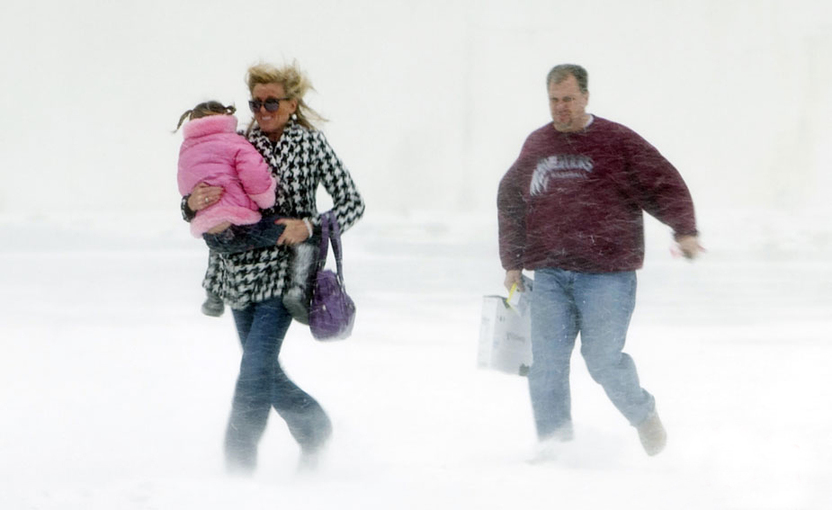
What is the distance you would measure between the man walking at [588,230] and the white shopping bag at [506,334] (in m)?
0.14

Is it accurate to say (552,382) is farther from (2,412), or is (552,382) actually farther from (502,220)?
(2,412)

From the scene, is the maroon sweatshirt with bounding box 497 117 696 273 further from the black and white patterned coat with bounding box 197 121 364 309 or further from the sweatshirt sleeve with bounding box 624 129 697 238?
the black and white patterned coat with bounding box 197 121 364 309

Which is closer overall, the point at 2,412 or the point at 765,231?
the point at 2,412

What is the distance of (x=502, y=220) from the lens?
4.70 meters

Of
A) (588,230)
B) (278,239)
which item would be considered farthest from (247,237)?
(588,230)

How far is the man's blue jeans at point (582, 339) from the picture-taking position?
14.6 feet

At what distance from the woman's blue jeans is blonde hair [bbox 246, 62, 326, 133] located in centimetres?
68

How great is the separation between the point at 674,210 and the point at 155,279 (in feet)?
28.9

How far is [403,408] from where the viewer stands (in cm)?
559

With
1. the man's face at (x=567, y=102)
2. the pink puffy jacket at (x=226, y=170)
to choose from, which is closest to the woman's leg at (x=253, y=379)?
the pink puffy jacket at (x=226, y=170)

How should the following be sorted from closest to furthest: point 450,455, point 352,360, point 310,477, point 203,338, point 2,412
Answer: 1. point 310,477
2. point 450,455
3. point 2,412
4. point 352,360
5. point 203,338

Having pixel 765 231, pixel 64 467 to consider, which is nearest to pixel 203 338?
pixel 64 467

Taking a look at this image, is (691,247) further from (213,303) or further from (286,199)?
(213,303)

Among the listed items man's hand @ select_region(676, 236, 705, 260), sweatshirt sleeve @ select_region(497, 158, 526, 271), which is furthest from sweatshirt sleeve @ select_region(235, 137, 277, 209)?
man's hand @ select_region(676, 236, 705, 260)
